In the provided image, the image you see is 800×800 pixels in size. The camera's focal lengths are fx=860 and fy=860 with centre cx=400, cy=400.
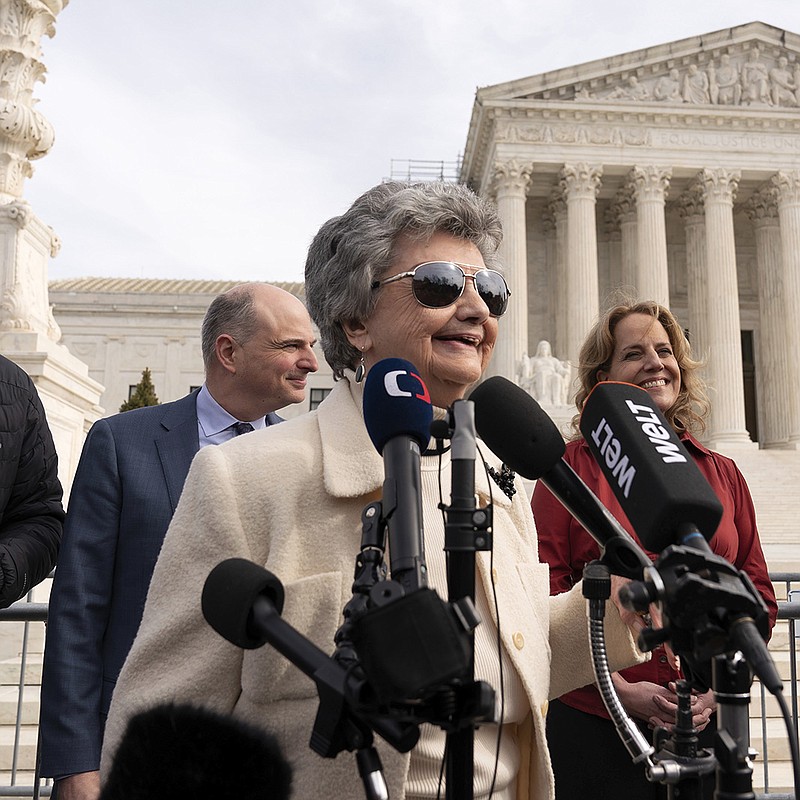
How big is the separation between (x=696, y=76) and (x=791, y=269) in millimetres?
9091

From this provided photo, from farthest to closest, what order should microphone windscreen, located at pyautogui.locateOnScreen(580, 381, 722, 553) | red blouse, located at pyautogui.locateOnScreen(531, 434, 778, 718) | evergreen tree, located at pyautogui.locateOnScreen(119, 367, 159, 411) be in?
evergreen tree, located at pyautogui.locateOnScreen(119, 367, 159, 411)
red blouse, located at pyautogui.locateOnScreen(531, 434, 778, 718)
microphone windscreen, located at pyautogui.locateOnScreen(580, 381, 722, 553)

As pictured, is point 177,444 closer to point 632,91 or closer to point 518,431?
point 518,431

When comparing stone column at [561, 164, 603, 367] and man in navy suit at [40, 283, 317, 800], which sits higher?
stone column at [561, 164, 603, 367]

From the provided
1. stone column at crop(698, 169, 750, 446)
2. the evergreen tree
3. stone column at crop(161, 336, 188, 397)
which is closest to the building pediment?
stone column at crop(698, 169, 750, 446)

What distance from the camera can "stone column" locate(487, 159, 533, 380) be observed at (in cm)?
3222

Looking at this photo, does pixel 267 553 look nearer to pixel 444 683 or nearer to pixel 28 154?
pixel 444 683

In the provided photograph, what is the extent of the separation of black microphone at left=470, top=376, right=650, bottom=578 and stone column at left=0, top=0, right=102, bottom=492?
9462mm

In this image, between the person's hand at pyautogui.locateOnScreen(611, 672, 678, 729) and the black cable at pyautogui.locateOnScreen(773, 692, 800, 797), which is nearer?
the black cable at pyautogui.locateOnScreen(773, 692, 800, 797)

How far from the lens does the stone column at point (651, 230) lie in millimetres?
33281

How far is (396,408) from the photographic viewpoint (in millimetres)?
1482

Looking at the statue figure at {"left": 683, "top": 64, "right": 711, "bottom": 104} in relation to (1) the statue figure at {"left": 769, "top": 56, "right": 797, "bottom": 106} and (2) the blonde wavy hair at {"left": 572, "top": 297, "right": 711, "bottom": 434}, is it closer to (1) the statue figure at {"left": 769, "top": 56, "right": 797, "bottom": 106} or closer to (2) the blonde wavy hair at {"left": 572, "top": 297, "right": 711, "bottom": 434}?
(1) the statue figure at {"left": 769, "top": 56, "right": 797, "bottom": 106}

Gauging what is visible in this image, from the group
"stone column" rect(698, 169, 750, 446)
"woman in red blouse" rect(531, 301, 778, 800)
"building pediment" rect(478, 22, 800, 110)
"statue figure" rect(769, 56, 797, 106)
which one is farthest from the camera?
"statue figure" rect(769, 56, 797, 106)

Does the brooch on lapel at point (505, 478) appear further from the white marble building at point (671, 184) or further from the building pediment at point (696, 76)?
the building pediment at point (696, 76)

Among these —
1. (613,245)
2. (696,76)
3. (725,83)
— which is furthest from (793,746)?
(725,83)
